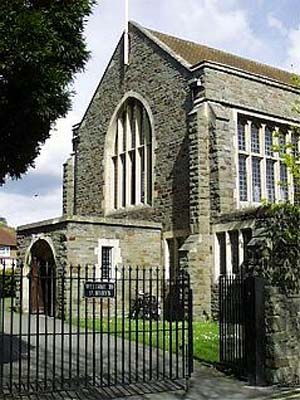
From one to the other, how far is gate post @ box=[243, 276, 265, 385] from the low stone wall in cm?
9

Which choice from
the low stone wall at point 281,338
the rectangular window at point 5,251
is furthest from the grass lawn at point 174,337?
the rectangular window at point 5,251

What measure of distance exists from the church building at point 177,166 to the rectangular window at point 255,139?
0.15 feet

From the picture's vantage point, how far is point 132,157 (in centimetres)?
2672

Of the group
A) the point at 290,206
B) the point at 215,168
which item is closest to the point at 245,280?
the point at 290,206

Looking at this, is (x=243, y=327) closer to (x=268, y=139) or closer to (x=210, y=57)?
(x=268, y=139)

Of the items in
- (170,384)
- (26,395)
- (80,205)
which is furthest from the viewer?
(80,205)

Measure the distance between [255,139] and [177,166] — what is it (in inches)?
128

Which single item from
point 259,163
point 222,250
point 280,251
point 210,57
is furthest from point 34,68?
point 210,57

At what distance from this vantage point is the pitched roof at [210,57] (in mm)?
25938

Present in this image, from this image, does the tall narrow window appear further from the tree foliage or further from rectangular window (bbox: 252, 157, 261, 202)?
the tree foliage

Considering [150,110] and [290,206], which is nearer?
[290,206]

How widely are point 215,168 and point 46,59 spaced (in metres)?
13.0

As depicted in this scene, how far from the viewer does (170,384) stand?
402 inches

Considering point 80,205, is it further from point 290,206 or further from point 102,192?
point 290,206
